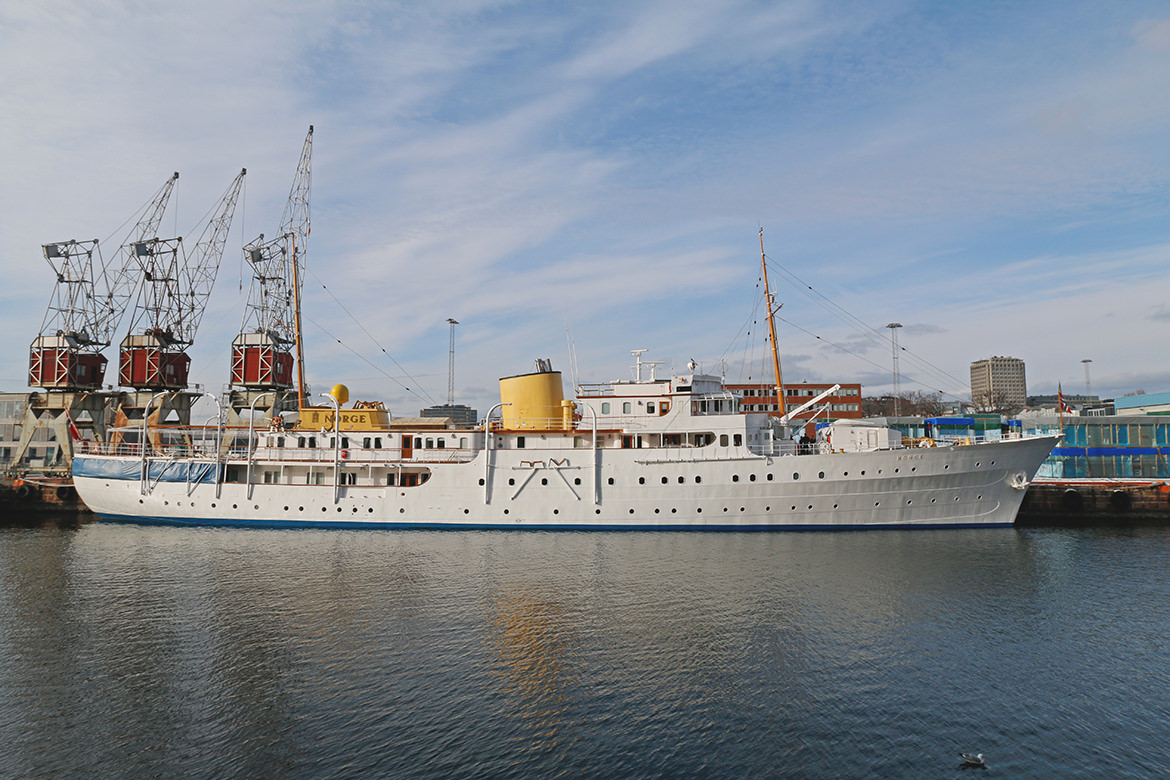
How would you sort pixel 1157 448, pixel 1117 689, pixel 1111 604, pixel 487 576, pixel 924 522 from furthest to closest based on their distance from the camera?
pixel 1157 448 < pixel 924 522 < pixel 487 576 < pixel 1111 604 < pixel 1117 689

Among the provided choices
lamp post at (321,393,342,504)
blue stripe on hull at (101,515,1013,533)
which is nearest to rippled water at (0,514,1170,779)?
blue stripe on hull at (101,515,1013,533)

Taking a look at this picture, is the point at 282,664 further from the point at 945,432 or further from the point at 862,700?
the point at 945,432

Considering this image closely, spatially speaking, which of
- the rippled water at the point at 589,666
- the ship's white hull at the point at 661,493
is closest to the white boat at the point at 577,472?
the ship's white hull at the point at 661,493

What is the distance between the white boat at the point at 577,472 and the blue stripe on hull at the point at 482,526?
0.10 meters

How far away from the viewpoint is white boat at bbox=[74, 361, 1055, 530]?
30.1 metres

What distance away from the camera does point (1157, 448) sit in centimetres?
4125

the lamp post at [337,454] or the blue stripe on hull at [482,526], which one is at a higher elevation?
the lamp post at [337,454]

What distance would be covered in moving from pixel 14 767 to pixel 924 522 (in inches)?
1269

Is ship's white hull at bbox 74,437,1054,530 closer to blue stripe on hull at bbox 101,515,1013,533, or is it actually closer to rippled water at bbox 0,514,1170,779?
blue stripe on hull at bbox 101,515,1013,533

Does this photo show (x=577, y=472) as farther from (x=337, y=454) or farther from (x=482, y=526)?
(x=337, y=454)

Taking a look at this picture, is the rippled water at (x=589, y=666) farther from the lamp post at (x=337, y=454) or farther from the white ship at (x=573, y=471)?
the lamp post at (x=337, y=454)

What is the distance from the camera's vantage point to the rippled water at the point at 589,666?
36.7ft

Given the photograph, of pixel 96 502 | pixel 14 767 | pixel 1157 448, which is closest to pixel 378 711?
pixel 14 767

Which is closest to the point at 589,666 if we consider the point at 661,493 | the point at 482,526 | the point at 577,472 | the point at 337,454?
the point at 661,493
